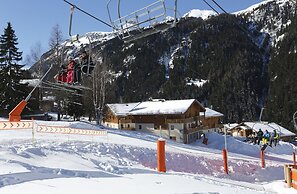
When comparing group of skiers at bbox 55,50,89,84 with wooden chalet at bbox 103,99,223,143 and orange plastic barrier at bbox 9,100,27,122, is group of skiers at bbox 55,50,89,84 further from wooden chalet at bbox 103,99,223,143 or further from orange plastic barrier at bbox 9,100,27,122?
wooden chalet at bbox 103,99,223,143

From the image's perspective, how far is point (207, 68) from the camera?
519 feet

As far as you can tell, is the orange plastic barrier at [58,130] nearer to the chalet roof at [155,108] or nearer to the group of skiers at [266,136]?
the group of skiers at [266,136]

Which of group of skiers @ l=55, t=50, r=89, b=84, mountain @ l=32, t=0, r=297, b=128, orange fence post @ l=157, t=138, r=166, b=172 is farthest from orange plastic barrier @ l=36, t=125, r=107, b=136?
mountain @ l=32, t=0, r=297, b=128

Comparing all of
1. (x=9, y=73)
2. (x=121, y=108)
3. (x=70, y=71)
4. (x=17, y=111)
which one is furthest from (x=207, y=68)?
(x=70, y=71)

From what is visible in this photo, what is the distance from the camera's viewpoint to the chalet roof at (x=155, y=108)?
4562 centimetres

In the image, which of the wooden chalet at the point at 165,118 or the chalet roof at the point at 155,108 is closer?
the wooden chalet at the point at 165,118

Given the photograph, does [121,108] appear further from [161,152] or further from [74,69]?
[161,152]

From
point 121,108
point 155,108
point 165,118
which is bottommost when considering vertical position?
point 165,118

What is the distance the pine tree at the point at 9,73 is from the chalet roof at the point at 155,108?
15994 mm

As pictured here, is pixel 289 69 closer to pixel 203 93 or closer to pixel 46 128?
pixel 203 93

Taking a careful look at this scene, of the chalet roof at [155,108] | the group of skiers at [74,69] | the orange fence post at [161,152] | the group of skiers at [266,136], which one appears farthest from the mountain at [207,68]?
the orange fence post at [161,152]

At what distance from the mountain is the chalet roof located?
73.0m

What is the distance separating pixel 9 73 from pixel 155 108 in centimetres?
2037

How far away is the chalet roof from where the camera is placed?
45625 mm
